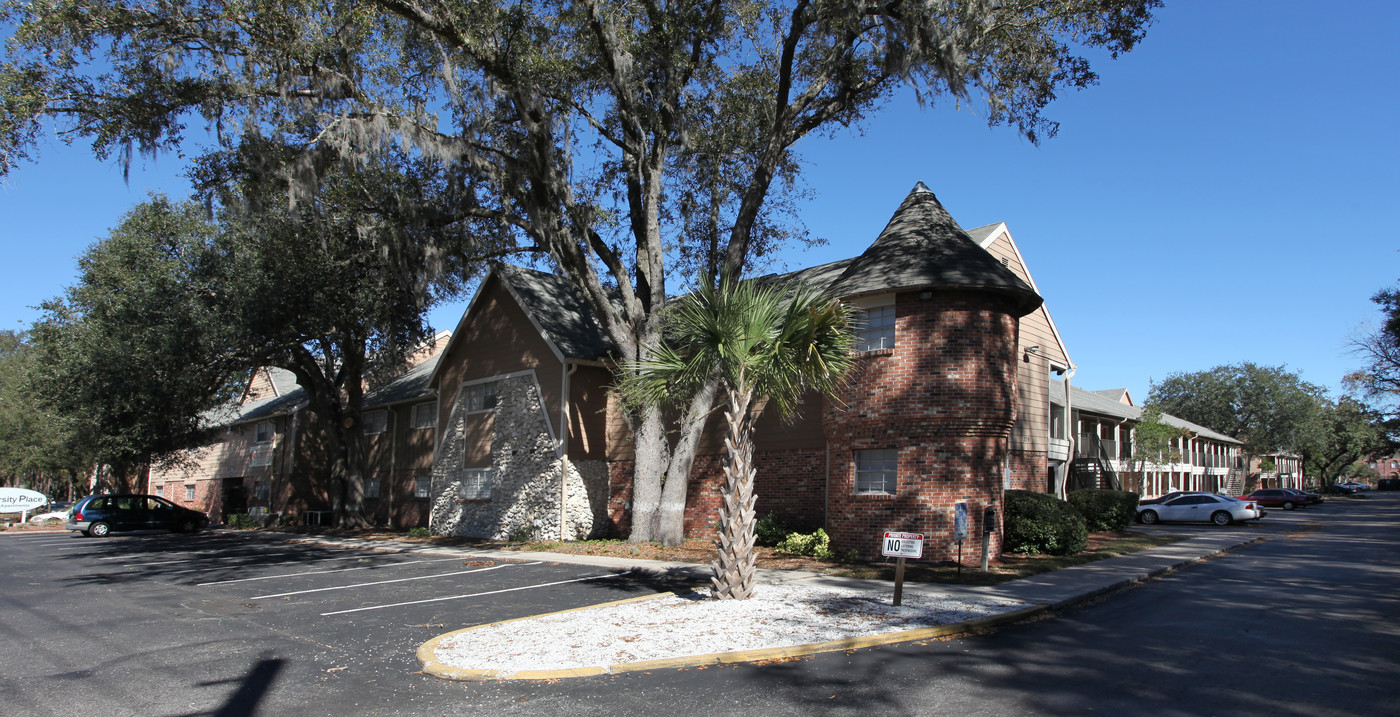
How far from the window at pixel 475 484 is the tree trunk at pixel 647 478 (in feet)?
23.8

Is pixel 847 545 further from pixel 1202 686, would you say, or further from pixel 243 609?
pixel 243 609

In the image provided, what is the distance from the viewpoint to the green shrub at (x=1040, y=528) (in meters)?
17.6

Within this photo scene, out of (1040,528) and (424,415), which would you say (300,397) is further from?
(1040,528)

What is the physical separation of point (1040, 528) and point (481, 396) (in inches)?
689

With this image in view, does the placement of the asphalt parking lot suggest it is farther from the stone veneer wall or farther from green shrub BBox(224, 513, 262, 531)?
green shrub BBox(224, 513, 262, 531)

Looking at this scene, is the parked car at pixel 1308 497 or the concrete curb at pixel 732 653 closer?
the concrete curb at pixel 732 653

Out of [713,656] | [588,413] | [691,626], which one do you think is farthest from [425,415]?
[713,656]

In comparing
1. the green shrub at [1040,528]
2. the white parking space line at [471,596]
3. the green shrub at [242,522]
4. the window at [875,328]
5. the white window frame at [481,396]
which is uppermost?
the window at [875,328]

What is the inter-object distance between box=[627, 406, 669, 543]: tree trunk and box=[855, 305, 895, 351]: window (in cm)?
572

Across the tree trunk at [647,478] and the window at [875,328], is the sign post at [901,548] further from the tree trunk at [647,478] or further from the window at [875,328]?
the tree trunk at [647,478]

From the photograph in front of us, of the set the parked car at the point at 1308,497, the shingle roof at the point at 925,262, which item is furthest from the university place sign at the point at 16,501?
the parked car at the point at 1308,497

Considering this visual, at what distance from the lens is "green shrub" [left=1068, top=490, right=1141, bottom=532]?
25.7 metres

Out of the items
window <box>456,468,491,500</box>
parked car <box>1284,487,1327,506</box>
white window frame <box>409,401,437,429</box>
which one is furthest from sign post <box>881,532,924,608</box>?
parked car <box>1284,487,1327,506</box>

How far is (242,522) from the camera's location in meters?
37.2
